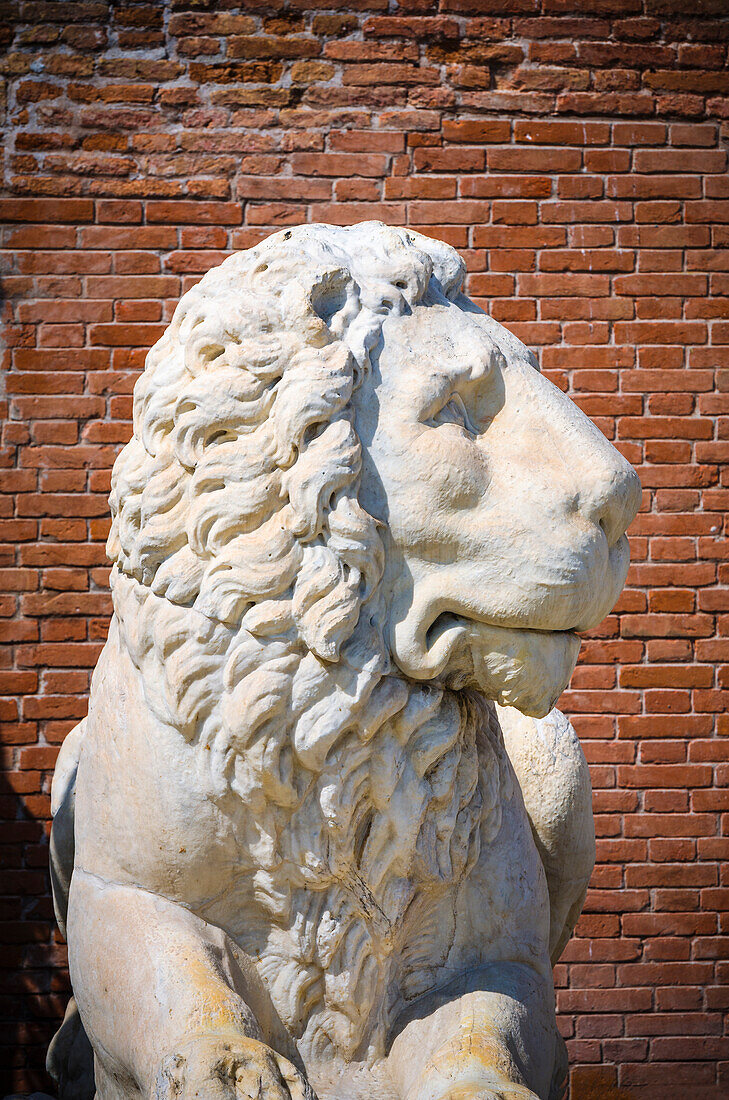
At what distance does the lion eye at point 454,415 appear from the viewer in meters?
1.42

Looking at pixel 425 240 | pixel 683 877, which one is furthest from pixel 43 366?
pixel 683 877

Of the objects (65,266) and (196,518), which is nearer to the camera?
(196,518)

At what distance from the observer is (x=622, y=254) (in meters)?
3.78

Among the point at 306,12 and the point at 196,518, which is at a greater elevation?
the point at 306,12

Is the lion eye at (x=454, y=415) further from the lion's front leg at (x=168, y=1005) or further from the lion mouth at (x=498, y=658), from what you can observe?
the lion's front leg at (x=168, y=1005)

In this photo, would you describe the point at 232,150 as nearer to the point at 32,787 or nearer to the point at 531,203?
the point at 531,203

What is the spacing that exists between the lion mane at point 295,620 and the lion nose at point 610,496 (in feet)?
0.93

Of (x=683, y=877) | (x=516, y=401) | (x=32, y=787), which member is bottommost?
(x=683, y=877)

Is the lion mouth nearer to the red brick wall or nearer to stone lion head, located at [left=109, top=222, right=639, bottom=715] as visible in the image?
stone lion head, located at [left=109, top=222, right=639, bottom=715]

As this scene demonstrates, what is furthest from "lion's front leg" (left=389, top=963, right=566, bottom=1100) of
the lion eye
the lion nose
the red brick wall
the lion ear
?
the red brick wall

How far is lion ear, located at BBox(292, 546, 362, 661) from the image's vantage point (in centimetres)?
132

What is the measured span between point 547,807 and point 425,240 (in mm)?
958

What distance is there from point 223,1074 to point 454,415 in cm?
85

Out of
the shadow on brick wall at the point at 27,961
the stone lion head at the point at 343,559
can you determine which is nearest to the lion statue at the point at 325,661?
the stone lion head at the point at 343,559
